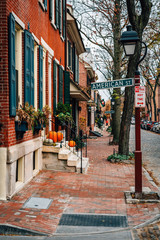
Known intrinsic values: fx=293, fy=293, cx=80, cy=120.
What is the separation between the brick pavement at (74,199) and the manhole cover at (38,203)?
102 mm

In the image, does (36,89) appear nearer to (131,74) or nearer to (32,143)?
(32,143)

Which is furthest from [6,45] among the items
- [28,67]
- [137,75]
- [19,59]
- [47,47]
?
[47,47]

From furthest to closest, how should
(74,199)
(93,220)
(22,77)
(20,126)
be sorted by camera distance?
(22,77)
(20,126)
(74,199)
(93,220)

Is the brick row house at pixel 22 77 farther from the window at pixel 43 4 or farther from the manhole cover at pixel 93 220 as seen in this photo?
the manhole cover at pixel 93 220

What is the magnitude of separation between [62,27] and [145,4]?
194 inches

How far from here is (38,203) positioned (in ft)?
21.0

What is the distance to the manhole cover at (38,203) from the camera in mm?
6188

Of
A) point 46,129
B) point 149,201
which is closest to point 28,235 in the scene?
point 149,201

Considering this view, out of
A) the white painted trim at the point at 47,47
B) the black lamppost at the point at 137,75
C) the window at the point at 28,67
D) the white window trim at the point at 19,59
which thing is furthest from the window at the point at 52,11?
the black lamppost at the point at 137,75

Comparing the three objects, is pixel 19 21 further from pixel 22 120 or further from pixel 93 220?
pixel 93 220

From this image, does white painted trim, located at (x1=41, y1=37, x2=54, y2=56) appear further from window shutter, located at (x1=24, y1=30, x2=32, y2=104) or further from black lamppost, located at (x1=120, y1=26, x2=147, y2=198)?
black lamppost, located at (x1=120, y1=26, x2=147, y2=198)

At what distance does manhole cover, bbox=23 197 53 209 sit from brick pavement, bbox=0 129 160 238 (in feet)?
0.34

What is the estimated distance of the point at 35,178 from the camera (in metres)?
8.59

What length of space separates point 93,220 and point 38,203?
56.8 inches
